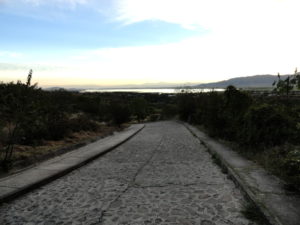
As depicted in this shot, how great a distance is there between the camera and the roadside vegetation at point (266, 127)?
6.72 m

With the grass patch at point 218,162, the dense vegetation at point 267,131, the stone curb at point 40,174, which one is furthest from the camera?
the grass patch at point 218,162

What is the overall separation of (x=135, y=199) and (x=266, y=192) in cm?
260

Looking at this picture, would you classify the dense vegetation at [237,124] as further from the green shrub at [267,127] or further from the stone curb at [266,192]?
the stone curb at [266,192]

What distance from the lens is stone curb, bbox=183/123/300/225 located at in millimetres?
5195

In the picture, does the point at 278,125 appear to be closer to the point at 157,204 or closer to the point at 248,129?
the point at 248,129

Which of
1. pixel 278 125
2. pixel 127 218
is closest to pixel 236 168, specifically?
pixel 278 125

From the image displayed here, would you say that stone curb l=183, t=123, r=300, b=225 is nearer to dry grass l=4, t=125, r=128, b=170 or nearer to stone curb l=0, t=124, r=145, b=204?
stone curb l=0, t=124, r=145, b=204

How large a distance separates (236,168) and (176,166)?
2037mm

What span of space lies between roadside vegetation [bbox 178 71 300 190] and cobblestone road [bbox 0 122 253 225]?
1286 millimetres

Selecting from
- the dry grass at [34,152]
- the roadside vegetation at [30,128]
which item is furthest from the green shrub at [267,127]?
the roadside vegetation at [30,128]

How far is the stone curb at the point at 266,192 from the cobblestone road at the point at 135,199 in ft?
0.88

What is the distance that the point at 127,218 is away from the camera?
18.4ft

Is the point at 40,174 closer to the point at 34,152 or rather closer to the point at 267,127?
the point at 34,152

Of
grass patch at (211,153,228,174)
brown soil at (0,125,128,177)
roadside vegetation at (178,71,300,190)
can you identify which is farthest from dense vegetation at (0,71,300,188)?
grass patch at (211,153,228,174)
